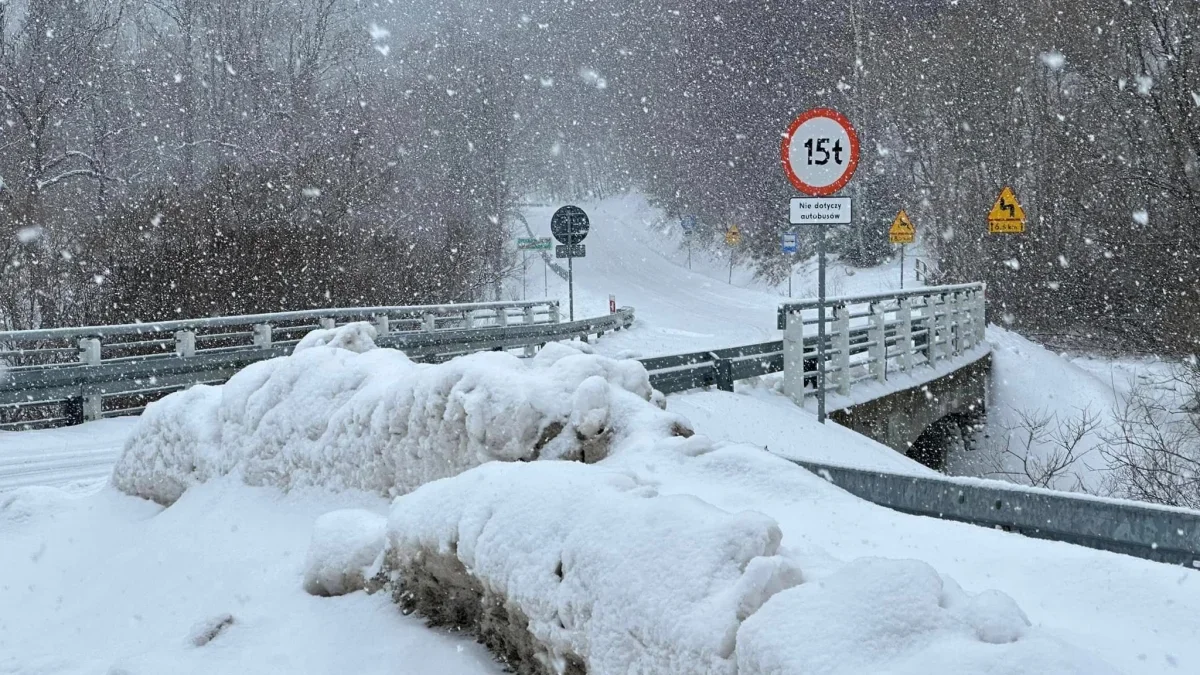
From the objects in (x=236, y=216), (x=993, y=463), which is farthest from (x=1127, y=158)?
(x=236, y=216)

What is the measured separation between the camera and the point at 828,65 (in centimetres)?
4547

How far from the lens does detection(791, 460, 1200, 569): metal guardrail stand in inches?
150

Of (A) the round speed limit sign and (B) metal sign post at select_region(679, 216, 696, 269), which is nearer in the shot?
(A) the round speed limit sign

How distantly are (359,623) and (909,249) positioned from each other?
39.8 metres

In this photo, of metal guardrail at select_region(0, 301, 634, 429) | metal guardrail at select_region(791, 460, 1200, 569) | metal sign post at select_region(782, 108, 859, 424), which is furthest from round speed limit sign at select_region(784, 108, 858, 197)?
metal guardrail at select_region(0, 301, 634, 429)

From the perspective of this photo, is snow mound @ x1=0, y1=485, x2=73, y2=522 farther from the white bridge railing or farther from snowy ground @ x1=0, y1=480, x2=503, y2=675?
the white bridge railing

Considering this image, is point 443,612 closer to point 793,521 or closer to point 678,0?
point 793,521

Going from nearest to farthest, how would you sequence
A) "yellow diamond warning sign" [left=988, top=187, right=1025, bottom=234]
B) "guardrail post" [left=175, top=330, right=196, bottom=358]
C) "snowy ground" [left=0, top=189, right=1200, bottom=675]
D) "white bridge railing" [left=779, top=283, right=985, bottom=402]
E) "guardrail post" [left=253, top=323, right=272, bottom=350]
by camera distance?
"snowy ground" [left=0, top=189, right=1200, bottom=675], "white bridge railing" [left=779, top=283, right=985, bottom=402], "guardrail post" [left=175, top=330, right=196, bottom=358], "guardrail post" [left=253, top=323, right=272, bottom=350], "yellow diamond warning sign" [left=988, top=187, right=1025, bottom=234]

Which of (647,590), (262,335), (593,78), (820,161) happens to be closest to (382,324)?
(262,335)

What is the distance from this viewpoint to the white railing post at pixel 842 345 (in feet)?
39.5

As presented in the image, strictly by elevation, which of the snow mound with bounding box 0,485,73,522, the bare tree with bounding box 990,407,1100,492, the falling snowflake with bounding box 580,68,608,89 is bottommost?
the bare tree with bounding box 990,407,1100,492

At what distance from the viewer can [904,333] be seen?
14.4m

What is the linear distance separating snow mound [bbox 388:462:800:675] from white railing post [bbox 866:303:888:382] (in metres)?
9.73

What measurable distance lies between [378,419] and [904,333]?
10.3 metres
